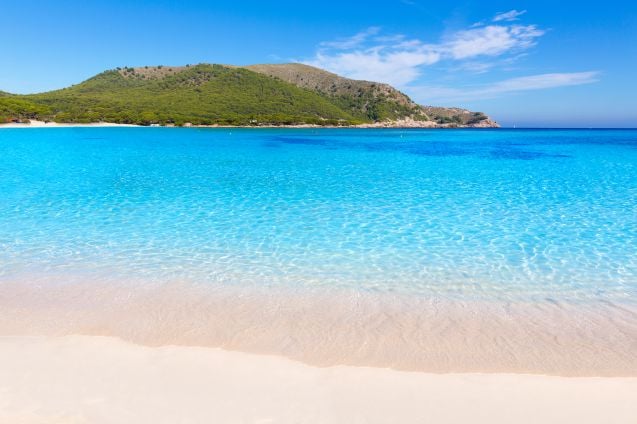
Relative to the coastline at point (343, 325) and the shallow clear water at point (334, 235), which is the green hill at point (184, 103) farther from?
the coastline at point (343, 325)

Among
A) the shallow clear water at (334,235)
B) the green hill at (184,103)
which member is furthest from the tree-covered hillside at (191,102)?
the shallow clear water at (334,235)

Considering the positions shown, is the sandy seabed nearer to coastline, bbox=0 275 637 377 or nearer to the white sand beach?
coastline, bbox=0 275 637 377

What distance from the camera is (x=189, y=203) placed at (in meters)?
15.6

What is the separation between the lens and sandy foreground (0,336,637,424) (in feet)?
13.4

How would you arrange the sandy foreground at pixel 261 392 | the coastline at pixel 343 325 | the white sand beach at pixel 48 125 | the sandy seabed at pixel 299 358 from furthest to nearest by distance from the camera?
the white sand beach at pixel 48 125 < the coastline at pixel 343 325 < the sandy seabed at pixel 299 358 < the sandy foreground at pixel 261 392

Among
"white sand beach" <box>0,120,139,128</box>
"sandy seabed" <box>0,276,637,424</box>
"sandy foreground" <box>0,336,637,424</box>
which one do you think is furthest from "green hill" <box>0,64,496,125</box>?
"sandy foreground" <box>0,336,637,424</box>

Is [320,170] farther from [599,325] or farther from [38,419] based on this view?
[38,419]

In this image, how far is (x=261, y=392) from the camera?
449 cm

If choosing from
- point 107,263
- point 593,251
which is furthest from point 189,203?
point 593,251

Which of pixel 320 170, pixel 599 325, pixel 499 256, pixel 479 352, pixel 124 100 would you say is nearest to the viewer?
pixel 479 352

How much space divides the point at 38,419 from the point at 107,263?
5.37 m

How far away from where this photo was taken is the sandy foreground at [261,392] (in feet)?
13.4

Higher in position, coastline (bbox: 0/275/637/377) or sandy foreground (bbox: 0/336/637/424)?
sandy foreground (bbox: 0/336/637/424)

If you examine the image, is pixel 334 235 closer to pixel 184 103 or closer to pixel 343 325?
pixel 343 325
